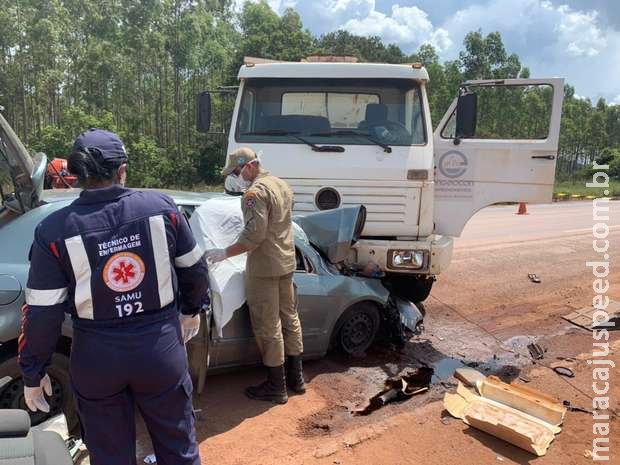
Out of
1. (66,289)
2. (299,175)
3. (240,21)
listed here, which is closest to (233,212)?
(299,175)

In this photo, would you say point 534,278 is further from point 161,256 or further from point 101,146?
point 101,146

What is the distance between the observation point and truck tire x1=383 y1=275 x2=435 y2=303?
592 centimetres

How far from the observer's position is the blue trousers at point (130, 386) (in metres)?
2.17

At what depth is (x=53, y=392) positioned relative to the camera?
10.6 ft

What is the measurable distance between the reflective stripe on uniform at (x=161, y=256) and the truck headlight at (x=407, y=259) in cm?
321

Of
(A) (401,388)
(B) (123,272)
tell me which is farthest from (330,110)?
(B) (123,272)

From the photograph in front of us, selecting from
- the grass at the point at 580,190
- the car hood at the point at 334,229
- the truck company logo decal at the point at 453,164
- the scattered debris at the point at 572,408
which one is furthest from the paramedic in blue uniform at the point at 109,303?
the grass at the point at 580,190

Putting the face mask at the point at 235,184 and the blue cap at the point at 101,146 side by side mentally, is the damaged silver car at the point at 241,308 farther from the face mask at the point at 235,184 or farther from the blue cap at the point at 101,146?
the blue cap at the point at 101,146

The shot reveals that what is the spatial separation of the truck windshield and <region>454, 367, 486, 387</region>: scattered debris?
2.26 m

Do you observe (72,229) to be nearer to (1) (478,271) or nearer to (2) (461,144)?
(2) (461,144)

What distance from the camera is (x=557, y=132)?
5211 millimetres

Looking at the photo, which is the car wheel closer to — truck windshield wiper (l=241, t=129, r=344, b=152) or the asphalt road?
truck windshield wiper (l=241, t=129, r=344, b=152)

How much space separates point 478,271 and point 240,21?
132 feet

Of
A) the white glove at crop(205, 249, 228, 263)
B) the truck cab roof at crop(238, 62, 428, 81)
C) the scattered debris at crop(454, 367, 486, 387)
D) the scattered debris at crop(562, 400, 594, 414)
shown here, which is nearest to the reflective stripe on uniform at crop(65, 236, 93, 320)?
the white glove at crop(205, 249, 228, 263)
